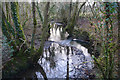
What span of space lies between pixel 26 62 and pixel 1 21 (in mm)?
2235

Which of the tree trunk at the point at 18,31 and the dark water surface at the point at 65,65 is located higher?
the tree trunk at the point at 18,31

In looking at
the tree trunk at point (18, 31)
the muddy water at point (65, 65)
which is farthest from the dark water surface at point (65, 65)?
the tree trunk at point (18, 31)

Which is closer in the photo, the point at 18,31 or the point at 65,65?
the point at 18,31

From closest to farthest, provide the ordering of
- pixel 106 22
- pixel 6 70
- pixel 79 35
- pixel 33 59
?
pixel 106 22 → pixel 6 70 → pixel 33 59 → pixel 79 35

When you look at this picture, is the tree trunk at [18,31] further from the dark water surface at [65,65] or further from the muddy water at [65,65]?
the muddy water at [65,65]

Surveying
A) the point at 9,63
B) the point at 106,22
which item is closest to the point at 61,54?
the point at 9,63

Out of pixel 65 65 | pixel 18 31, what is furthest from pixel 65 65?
pixel 18 31

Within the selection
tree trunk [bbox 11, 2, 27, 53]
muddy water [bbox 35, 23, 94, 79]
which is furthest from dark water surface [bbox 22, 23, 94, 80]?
Answer: tree trunk [bbox 11, 2, 27, 53]

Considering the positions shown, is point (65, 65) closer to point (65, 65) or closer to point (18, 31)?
point (65, 65)

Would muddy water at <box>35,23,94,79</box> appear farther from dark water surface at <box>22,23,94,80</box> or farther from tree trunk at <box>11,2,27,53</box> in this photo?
tree trunk at <box>11,2,27,53</box>

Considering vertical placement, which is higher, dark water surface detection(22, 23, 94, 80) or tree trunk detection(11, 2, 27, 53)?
tree trunk detection(11, 2, 27, 53)

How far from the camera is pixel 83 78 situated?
4484 mm

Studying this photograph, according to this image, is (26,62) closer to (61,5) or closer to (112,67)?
(112,67)

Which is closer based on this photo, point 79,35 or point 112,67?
point 112,67
